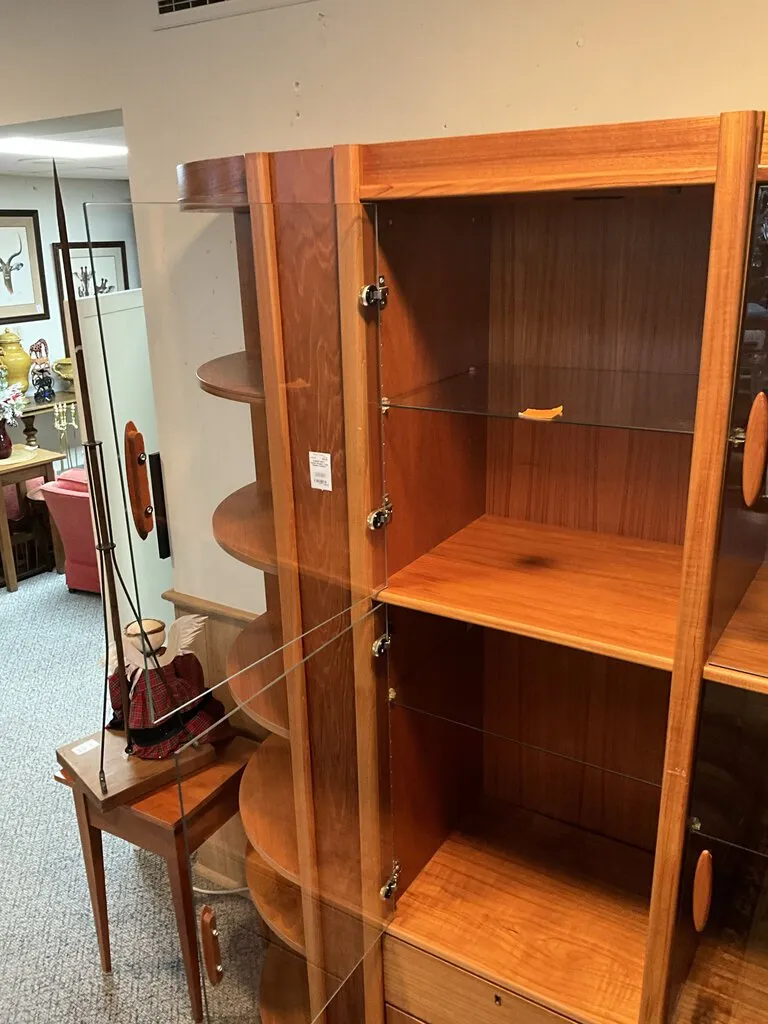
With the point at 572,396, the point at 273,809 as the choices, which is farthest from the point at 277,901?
the point at 572,396

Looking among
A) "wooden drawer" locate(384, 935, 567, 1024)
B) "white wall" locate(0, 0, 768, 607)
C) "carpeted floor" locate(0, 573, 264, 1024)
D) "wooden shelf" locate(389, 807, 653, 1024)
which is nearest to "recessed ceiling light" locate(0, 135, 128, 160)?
"white wall" locate(0, 0, 768, 607)

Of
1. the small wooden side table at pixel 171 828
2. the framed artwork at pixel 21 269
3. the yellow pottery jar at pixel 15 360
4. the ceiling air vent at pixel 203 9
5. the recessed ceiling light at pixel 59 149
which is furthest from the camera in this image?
the framed artwork at pixel 21 269

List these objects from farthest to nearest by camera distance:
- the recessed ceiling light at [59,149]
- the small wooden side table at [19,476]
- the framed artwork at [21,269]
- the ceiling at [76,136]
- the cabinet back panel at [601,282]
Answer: the framed artwork at [21,269] → the small wooden side table at [19,476] → the recessed ceiling light at [59,149] → the ceiling at [76,136] → the cabinet back panel at [601,282]

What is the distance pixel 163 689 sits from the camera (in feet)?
6.79

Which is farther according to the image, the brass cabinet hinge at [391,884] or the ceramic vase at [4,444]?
the ceramic vase at [4,444]

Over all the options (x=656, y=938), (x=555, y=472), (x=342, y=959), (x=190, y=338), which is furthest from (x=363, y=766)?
(x=190, y=338)

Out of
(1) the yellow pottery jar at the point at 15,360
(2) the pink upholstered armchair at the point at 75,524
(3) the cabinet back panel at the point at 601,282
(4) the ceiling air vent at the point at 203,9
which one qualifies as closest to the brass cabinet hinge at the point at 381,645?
(3) the cabinet back panel at the point at 601,282

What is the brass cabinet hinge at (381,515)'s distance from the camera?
1.37 meters

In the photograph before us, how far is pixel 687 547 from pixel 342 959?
3.61 feet

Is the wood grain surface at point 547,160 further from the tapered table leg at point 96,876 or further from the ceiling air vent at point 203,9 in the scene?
the tapered table leg at point 96,876

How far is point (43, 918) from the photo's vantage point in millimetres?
2422

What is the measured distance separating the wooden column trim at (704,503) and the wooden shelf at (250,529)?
0.73 meters

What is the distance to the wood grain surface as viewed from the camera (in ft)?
3.18

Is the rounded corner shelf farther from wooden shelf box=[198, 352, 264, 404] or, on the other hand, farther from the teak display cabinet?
wooden shelf box=[198, 352, 264, 404]
